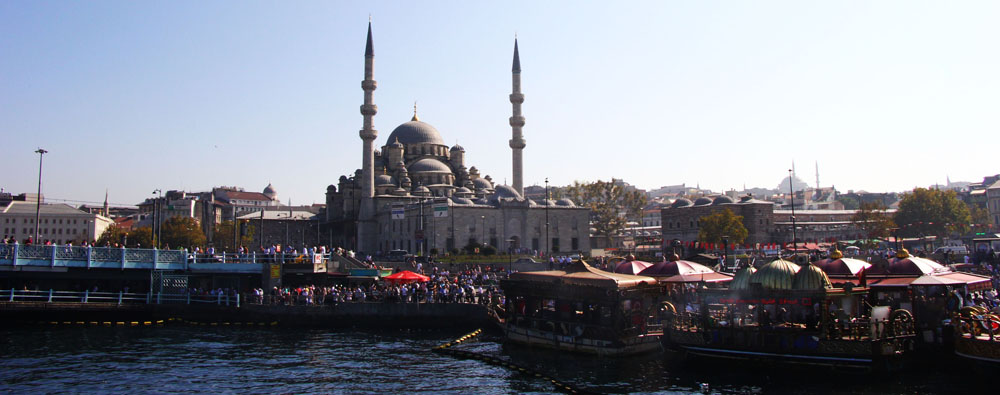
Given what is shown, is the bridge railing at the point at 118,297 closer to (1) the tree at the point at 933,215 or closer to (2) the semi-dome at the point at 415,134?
(2) the semi-dome at the point at 415,134

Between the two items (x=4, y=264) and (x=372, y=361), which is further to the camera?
(x=4, y=264)

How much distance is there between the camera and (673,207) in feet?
243

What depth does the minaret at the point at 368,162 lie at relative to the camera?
57.9 metres

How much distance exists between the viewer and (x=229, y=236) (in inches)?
2596

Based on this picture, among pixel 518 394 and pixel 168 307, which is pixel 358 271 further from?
pixel 518 394

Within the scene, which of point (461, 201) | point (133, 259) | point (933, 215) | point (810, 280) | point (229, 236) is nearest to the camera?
point (810, 280)

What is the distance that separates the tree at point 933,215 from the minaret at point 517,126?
30.5 meters

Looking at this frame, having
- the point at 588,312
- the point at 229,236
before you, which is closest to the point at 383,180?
the point at 229,236

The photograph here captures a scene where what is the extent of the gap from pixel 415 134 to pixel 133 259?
145 feet

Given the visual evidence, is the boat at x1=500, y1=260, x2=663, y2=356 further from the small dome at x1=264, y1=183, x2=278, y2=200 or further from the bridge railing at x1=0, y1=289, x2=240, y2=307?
the small dome at x1=264, y1=183, x2=278, y2=200

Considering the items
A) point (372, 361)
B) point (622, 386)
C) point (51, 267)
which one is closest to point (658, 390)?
point (622, 386)

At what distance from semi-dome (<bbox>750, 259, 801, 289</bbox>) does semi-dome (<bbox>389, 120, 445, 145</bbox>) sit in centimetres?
5605

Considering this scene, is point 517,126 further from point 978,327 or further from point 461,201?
point 978,327

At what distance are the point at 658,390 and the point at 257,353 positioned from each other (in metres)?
10.9
